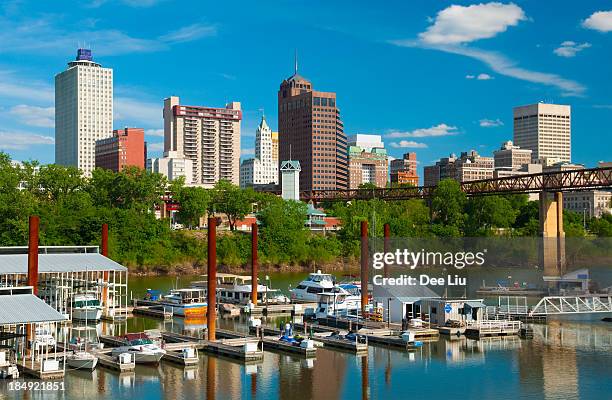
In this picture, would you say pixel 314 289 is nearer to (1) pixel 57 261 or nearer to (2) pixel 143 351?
(1) pixel 57 261

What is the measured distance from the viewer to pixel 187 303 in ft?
233

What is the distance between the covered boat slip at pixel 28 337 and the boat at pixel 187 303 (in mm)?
21870

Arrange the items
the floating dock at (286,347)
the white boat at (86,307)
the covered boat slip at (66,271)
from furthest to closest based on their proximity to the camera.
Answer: the white boat at (86,307) → the covered boat slip at (66,271) → the floating dock at (286,347)

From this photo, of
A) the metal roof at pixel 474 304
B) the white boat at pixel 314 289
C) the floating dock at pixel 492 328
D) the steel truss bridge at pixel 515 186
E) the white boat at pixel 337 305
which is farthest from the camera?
the steel truss bridge at pixel 515 186

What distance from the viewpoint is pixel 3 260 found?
208ft

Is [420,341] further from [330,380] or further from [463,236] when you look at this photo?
[463,236]

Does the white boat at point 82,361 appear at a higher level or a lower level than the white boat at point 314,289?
lower

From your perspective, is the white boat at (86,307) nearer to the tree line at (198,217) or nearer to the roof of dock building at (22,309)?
the roof of dock building at (22,309)

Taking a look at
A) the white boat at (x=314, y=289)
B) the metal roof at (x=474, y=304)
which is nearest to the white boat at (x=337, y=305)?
the white boat at (x=314, y=289)

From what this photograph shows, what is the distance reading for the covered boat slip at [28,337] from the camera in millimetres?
42625

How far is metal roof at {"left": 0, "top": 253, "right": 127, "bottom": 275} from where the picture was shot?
61647mm

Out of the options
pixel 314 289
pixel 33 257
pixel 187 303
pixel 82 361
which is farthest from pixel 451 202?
pixel 82 361

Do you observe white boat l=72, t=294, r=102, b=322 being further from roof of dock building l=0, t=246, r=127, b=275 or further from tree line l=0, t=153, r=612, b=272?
tree line l=0, t=153, r=612, b=272

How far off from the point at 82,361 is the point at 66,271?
58.8 feet
